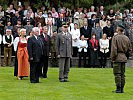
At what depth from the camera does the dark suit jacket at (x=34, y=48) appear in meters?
19.2

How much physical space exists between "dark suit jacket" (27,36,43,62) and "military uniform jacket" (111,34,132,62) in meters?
3.94

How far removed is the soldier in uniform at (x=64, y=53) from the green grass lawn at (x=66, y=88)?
38 cm

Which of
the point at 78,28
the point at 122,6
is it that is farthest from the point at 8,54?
the point at 122,6

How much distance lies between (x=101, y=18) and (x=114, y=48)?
14086 millimetres

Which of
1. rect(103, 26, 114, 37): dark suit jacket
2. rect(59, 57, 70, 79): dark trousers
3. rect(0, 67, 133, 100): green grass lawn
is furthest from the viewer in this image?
rect(103, 26, 114, 37): dark suit jacket

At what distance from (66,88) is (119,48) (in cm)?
255

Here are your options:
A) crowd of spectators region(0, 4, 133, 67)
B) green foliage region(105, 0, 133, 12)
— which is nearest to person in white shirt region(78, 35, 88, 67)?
crowd of spectators region(0, 4, 133, 67)

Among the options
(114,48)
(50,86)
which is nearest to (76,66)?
(50,86)

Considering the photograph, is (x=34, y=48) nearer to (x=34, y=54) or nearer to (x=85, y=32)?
(x=34, y=54)

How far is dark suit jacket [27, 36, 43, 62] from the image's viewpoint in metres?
19.2

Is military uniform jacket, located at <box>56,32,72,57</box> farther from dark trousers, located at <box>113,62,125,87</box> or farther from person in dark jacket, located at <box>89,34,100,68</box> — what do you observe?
person in dark jacket, located at <box>89,34,100,68</box>

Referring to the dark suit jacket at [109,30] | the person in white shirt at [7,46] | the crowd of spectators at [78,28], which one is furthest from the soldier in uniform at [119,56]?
the dark suit jacket at [109,30]

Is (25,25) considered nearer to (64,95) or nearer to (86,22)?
(86,22)

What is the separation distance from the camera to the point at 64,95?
51.9 ft
